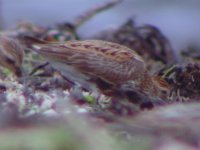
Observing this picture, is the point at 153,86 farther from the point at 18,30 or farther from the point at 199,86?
the point at 18,30

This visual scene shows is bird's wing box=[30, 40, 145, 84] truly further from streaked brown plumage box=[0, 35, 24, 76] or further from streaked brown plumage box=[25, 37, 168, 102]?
streaked brown plumage box=[0, 35, 24, 76]

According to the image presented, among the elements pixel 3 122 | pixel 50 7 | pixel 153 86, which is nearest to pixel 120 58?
pixel 153 86

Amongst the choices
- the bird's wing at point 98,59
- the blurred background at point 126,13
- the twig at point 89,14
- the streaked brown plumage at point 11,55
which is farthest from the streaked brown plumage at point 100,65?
the blurred background at point 126,13

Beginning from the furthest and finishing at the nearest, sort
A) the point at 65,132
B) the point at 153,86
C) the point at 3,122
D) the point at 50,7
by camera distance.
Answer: the point at 50,7
the point at 153,86
the point at 3,122
the point at 65,132

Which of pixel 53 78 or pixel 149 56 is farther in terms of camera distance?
pixel 149 56

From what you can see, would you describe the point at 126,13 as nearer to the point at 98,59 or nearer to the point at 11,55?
the point at 11,55
